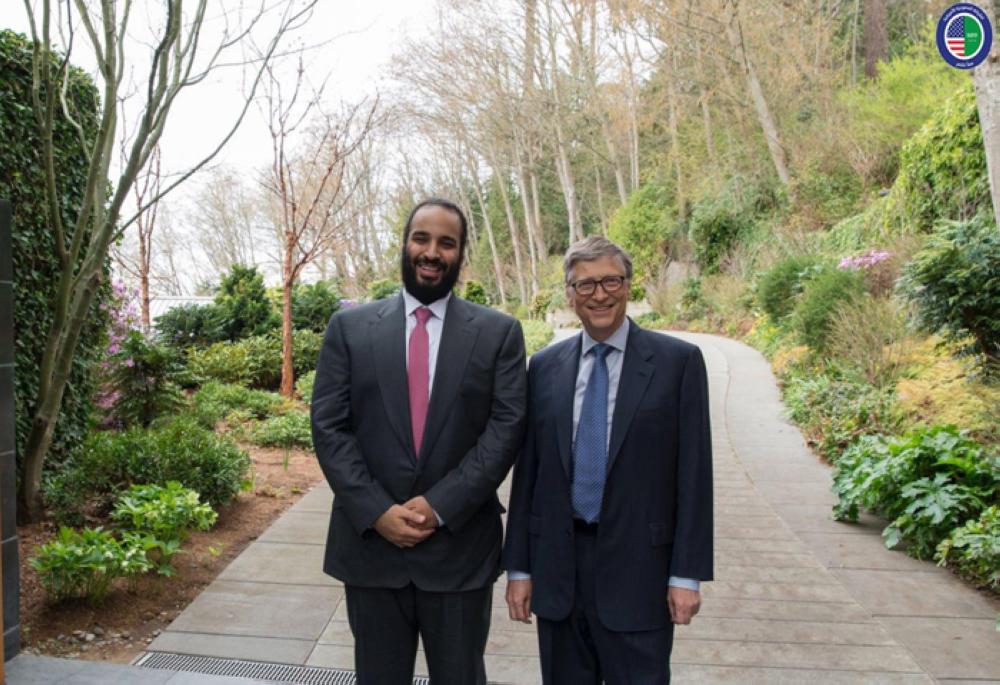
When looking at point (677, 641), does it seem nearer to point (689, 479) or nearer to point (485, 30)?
point (689, 479)

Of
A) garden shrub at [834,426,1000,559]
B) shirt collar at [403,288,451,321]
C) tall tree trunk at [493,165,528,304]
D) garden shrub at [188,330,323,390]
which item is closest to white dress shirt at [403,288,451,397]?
shirt collar at [403,288,451,321]

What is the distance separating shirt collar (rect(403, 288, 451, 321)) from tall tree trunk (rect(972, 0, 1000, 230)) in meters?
5.06

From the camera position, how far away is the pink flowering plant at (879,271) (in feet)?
33.2

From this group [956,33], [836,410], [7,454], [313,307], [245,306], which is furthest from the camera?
[313,307]

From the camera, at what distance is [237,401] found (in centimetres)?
947

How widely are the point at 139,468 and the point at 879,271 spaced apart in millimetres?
9146

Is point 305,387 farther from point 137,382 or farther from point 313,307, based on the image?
point 313,307

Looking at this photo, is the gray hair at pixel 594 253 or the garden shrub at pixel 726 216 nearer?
the gray hair at pixel 594 253

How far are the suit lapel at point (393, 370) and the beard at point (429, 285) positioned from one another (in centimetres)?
10

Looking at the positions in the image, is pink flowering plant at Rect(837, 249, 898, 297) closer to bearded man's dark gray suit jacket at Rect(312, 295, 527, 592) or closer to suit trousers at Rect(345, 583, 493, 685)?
bearded man's dark gray suit jacket at Rect(312, 295, 527, 592)

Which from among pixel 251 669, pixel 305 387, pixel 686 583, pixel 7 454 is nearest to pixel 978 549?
pixel 686 583

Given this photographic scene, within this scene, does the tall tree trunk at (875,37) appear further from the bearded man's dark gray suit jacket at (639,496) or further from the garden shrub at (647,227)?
the bearded man's dark gray suit jacket at (639,496)

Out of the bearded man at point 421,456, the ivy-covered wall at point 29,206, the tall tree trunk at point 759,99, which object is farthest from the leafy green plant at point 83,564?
the tall tree trunk at point 759,99

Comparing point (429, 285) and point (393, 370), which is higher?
point (429, 285)
